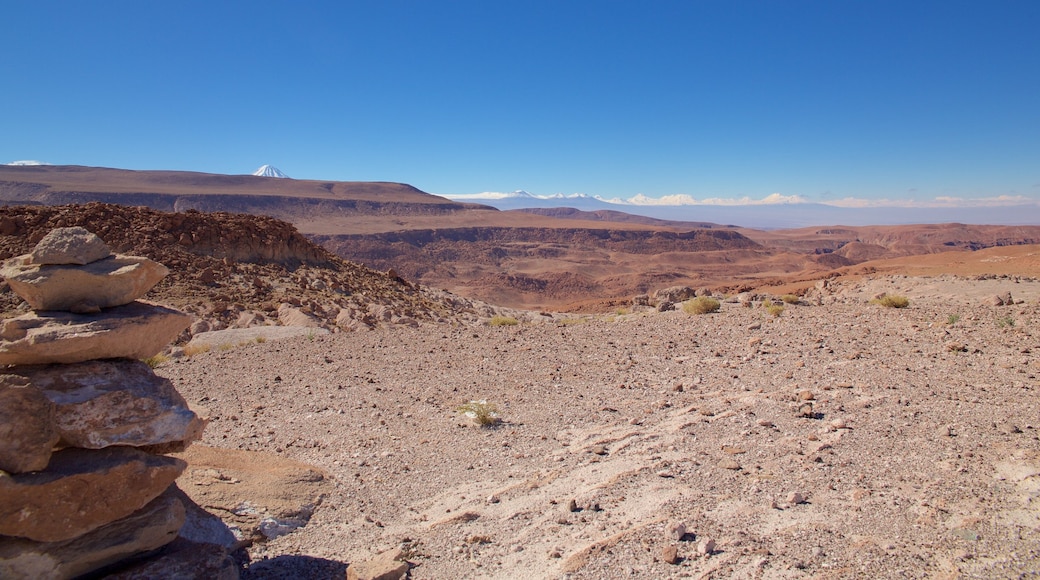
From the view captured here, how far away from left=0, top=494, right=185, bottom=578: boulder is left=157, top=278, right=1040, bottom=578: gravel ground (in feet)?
2.13

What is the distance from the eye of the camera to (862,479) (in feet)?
14.9

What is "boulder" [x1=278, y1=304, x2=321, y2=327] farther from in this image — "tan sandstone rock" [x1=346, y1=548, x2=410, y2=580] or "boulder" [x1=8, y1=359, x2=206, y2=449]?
"tan sandstone rock" [x1=346, y1=548, x2=410, y2=580]

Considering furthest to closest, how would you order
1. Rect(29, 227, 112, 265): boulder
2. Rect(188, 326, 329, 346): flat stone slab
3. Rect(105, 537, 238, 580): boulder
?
Rect(188, 326, 329, 346): flat stone slab, Rect(29, 227, 112, 265): boulder, Rect(105, 537, 238, 580): boulder

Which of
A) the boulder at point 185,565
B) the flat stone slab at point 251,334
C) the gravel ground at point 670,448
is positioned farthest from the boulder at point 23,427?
the flat stone slab at point 251,334

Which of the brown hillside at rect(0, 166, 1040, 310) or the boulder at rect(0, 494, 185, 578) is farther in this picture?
the brown hillside at rect(0, 166, 1040, 310)

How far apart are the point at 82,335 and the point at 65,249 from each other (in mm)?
624

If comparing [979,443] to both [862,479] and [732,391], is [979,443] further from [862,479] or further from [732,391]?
[732,391]

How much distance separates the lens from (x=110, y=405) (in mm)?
3611

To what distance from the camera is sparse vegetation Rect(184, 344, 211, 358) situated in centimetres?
1109

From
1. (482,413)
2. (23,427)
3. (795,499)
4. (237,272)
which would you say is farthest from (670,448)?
(237,272)

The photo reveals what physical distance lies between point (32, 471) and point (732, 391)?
6.70m

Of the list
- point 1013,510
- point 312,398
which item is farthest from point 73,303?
point 1013,510

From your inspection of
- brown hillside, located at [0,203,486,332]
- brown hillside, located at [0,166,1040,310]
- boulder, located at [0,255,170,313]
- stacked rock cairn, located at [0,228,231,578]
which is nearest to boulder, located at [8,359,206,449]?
stacked rock cairn, located at [0,228,231,578]

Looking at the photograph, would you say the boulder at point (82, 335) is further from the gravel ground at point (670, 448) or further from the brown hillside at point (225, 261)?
the brown hillside at point (225, 261)
